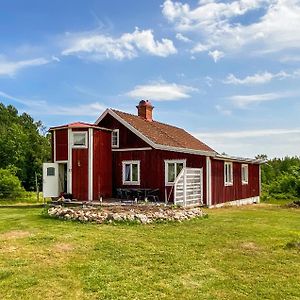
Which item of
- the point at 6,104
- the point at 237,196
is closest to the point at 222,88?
the point at 237,196

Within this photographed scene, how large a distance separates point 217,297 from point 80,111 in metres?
27.0

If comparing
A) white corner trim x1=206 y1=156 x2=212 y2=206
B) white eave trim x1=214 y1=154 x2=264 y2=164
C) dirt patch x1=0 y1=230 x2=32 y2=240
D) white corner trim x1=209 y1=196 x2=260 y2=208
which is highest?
white eave trim x1=214 y1=154 x2=264 y2=164

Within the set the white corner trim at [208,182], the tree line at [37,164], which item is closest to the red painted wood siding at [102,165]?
the white corner trim at [208,182]

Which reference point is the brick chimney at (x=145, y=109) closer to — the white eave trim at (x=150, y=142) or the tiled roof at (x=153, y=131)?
the tiled roof at (x=153, y=131)

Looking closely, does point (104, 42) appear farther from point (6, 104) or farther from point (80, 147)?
point (6, 104)

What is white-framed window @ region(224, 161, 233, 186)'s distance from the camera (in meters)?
23.3

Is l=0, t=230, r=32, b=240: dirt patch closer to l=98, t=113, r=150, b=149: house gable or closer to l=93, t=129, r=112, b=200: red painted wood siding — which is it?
l=93, t=129, r=112, b=200: red painted wood siding

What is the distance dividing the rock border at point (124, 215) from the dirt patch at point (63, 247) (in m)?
3.31

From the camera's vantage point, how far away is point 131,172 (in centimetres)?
2203

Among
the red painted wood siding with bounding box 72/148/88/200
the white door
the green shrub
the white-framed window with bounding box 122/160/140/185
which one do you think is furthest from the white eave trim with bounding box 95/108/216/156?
the green shrub

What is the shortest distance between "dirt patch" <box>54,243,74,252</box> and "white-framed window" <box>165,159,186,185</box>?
38.0 ft

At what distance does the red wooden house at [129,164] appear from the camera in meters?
20.5

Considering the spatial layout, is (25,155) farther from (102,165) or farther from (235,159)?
(235,159)

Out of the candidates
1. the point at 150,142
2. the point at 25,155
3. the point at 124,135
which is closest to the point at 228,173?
the point at 150,142
